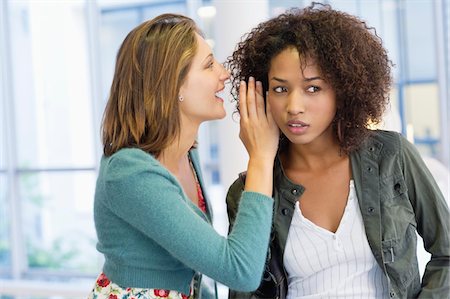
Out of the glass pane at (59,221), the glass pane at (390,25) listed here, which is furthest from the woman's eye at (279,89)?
the glass pane at (59,221)

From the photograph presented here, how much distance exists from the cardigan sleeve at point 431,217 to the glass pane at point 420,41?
3.15 meters

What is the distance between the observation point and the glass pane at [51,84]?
18.8ft

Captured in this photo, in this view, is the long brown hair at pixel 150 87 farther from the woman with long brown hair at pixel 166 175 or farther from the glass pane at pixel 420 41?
the glass pane at pixel 420 41

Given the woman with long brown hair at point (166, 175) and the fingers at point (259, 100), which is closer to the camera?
the woman with long brown hair at point (166, 175)

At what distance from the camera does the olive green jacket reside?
1548 millimetres

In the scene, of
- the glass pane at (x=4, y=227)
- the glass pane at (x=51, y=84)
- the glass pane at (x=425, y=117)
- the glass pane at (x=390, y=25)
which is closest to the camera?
the glass pane at (x=425, y=117)

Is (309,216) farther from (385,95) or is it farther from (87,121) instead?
(87,121)

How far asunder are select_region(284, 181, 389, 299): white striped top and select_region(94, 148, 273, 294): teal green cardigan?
0.13m

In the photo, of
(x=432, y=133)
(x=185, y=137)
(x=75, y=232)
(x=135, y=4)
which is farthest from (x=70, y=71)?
(x=185, y=137)

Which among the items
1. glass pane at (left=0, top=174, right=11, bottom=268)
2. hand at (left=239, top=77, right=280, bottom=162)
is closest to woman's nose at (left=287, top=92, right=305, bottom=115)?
hand at (left=239, top=77, right=280, bottom=162)

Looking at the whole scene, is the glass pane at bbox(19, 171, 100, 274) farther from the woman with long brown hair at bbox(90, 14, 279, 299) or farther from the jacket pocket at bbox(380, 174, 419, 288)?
the jacket pocket at bbox(380, 174, 419, 288)

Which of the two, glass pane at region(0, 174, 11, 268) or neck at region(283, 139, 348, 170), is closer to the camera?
neck at region(283, 139, 348, 170)

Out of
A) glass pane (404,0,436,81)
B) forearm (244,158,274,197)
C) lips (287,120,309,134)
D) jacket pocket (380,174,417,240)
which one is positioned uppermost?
glass pane (404,0,436,81)

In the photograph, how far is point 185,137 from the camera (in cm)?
175
